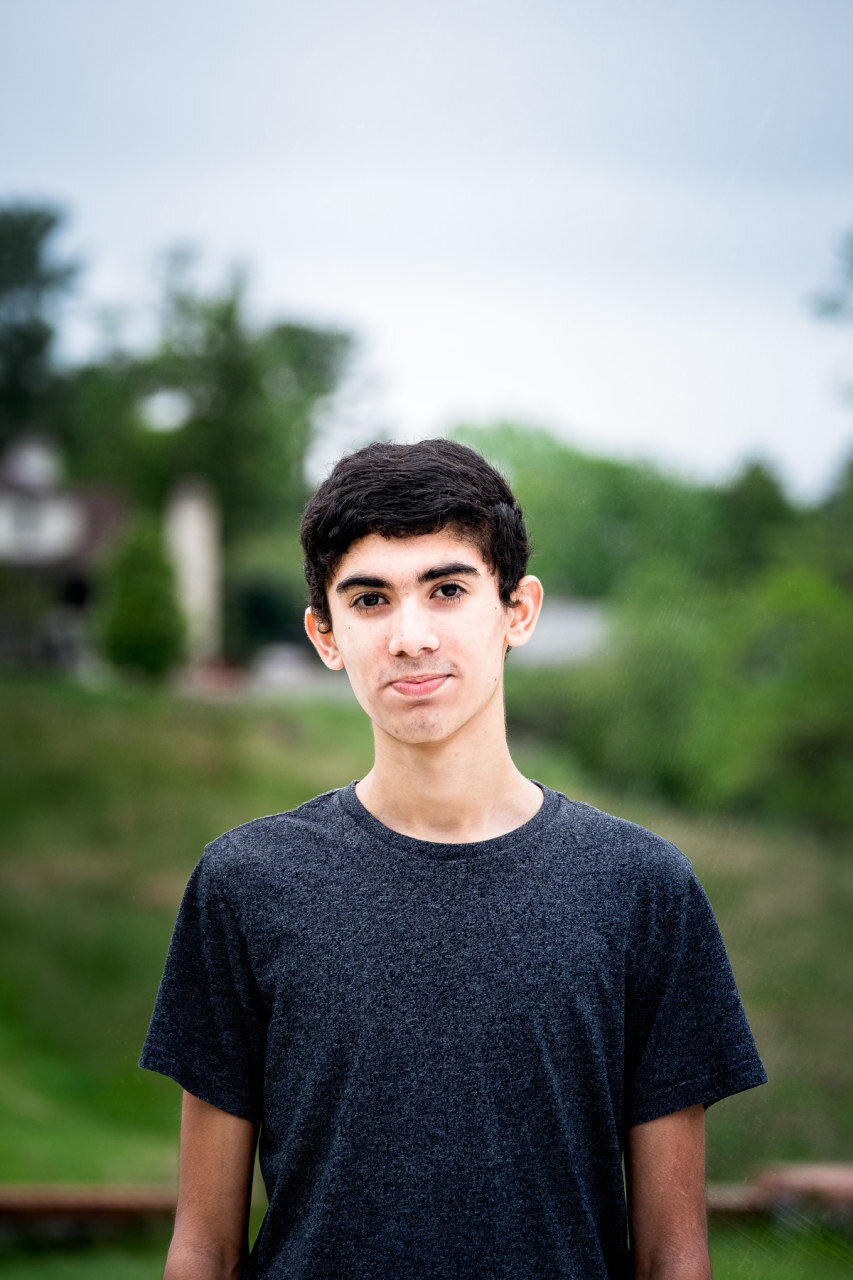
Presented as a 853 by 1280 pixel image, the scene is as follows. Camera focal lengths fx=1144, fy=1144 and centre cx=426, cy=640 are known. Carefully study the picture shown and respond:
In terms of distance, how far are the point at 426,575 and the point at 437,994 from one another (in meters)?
0.40

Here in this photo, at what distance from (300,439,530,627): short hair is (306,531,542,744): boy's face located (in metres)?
0.02

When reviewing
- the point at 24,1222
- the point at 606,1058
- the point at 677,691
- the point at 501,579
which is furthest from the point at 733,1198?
the point at 677,691

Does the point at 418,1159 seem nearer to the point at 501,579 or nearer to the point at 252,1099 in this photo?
the point at 252,1099

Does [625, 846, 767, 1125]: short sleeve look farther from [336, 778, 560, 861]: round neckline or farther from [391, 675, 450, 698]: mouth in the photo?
[391, 675, 450, 698]: mouth

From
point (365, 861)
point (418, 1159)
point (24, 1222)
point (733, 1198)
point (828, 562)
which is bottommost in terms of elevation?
point (24, 1222)

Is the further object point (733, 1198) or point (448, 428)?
point (448, 428)

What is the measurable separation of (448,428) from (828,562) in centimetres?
193

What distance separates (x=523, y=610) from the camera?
1.23m

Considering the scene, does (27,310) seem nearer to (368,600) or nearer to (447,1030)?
(368,600)

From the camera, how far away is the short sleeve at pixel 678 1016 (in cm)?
110

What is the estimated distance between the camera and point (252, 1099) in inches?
45.4

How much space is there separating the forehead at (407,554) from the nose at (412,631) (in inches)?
1.2

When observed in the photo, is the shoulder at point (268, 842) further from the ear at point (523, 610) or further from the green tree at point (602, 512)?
the green tree at point (602, 512)

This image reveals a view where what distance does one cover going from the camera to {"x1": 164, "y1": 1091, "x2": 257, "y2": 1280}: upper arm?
3.73 feet
